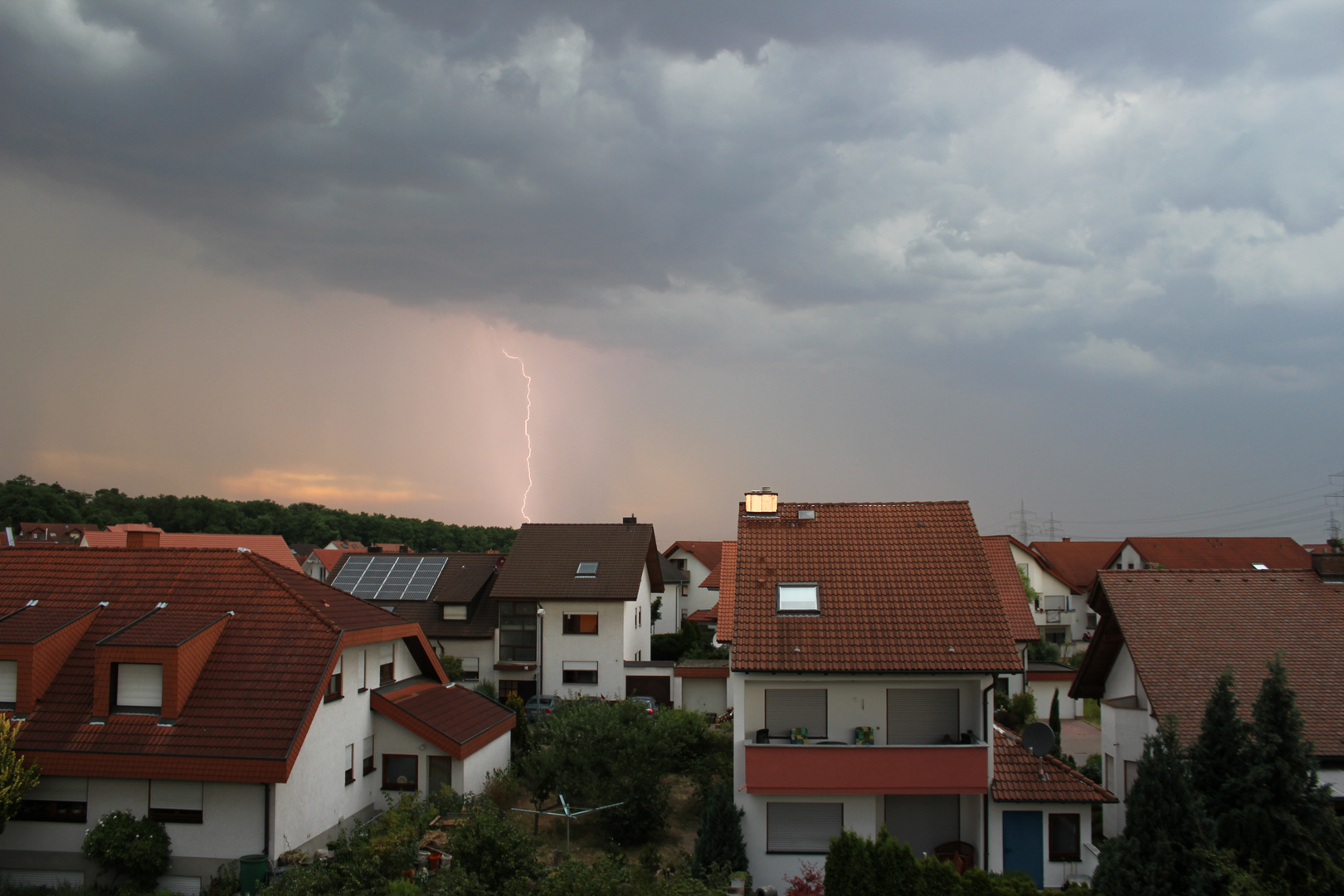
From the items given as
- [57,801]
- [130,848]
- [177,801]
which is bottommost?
[130,848]

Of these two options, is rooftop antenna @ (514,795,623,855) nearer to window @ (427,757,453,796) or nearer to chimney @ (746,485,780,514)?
window @ (427,757,453,796)

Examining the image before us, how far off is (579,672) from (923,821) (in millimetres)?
22401

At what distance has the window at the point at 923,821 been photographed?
18.6 meters

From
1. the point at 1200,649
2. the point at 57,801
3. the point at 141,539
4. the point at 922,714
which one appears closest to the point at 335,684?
the point at 57,801

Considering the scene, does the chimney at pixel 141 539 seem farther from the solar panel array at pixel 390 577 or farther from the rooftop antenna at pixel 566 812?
the solar panel array at pixel 390 577

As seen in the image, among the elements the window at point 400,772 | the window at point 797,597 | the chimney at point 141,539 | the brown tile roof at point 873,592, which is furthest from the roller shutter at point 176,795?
the window at point 797,597

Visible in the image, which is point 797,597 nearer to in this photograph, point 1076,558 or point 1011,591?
point 1011,591

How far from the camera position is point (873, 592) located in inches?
791

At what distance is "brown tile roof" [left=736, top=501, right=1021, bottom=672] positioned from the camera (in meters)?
18.4

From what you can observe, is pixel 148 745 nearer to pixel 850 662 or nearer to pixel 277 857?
pixel 277 857

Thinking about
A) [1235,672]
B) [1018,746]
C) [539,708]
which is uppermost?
[1235,672]

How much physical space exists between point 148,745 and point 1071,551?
6325 cm

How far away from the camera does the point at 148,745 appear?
1677cm

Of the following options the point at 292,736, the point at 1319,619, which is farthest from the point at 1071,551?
the point at 292,736
